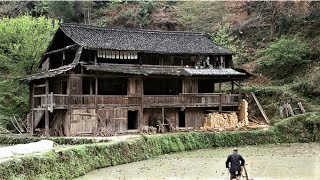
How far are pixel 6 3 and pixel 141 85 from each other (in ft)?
131

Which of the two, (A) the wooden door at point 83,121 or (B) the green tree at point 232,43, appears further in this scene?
(B) the green tree at point 232,43

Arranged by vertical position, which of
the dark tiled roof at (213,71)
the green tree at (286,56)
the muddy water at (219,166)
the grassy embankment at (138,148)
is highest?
the green tree at (286,56)

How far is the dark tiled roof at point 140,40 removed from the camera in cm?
3772

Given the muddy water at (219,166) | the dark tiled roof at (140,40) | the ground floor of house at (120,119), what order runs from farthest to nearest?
the dark tiled roof at (140,40) < the ground floor of house at (120,119) < the muddy water at (219,166)

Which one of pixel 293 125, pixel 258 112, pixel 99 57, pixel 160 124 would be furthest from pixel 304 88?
pixel 99 57

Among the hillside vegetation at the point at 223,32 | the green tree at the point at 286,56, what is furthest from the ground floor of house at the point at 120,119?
the green tree at the point at 286,56

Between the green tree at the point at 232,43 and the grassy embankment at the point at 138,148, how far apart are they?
68.2ft

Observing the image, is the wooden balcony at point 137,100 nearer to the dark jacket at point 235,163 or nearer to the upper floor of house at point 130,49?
the upper floor of house at point 130,49

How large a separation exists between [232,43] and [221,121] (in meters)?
22.8

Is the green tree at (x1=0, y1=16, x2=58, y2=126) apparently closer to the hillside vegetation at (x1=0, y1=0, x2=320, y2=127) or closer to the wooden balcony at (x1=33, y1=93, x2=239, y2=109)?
the hillside vegetation at (x1=0, y1=0, x2=320, y2=127)

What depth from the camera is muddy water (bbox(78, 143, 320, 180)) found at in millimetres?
22125

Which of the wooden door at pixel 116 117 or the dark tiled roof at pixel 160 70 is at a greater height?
the dark tiled roof at pixel 160 70

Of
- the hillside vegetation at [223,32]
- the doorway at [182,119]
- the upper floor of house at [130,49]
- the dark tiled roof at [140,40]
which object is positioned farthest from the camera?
the hillside vegetation at [223,32]

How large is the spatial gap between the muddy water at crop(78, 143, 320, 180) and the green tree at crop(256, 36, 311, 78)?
48.4 ft
